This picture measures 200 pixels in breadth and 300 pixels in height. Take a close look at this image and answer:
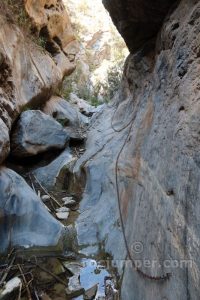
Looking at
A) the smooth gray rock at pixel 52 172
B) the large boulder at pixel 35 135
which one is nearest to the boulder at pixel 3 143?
the large boulder at pixel 35 135

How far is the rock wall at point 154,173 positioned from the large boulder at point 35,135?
1.33 metres

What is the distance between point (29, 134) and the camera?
6836 millimetres

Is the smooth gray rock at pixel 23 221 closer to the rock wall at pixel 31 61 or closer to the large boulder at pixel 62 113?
the rock wall at pixel 31 61

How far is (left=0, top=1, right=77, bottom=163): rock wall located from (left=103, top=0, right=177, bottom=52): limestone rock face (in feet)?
7.99

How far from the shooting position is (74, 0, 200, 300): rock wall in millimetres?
2507

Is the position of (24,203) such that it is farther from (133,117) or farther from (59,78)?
(59,78)

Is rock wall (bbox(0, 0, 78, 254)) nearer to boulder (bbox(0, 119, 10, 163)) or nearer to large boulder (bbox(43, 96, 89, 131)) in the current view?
boulder (bbox(0, 119, 10, 163))

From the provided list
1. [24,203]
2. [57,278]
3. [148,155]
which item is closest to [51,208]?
[24,203]

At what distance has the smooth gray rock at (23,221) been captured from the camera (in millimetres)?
4383

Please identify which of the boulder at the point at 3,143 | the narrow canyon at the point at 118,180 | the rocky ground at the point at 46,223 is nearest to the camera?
the narrow canyon at the point at 118,180

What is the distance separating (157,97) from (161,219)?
1888 millimetres

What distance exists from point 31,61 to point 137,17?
4.30m

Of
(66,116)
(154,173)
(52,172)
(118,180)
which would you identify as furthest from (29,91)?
(154,173)

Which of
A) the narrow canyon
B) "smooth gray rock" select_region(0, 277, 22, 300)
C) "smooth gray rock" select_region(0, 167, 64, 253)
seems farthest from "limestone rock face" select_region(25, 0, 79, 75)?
"smooth gray rock" select_region(0, 277, 22, 300)
